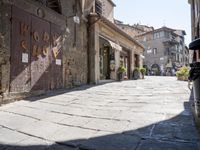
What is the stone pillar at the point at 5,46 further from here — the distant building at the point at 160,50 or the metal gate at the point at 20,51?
the distant building at the point at 160,50

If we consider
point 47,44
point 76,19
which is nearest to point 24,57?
point 47,44

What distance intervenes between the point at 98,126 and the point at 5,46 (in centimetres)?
415

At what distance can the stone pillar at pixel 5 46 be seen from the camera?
6.54 m

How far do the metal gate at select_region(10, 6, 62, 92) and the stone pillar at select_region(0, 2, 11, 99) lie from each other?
7.4 inches

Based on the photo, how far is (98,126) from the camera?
14.1 feet

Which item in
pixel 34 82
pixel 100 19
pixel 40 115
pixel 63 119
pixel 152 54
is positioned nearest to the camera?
pixel 63 119

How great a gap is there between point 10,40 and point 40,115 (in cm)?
293

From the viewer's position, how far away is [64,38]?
33.2 ft

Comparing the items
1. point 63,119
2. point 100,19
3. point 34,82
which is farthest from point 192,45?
point 100,19

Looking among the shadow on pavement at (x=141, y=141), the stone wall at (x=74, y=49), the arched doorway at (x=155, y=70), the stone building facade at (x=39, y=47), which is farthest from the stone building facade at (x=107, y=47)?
the arched doorway at (x=155, y=70)

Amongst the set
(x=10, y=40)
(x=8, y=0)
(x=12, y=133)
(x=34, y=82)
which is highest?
(x=8, y=0)

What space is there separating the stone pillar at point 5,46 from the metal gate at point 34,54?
19cm

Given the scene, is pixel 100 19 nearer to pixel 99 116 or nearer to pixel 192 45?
pixel 99 116

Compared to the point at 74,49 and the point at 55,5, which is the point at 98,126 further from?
the point at 55,5
